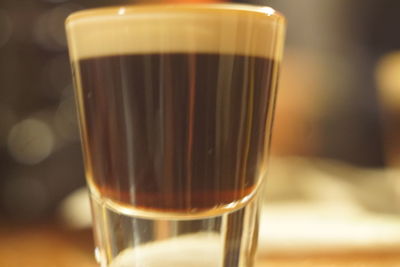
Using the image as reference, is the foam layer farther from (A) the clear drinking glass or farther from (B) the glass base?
(B) the glass base

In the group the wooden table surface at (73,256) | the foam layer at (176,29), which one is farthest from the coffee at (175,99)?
the wooden table surface at (73,256)

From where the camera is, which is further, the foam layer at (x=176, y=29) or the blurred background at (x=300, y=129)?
the blurred background at (x=300, y=129)

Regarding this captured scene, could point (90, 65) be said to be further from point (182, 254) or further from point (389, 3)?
point (389, 3)

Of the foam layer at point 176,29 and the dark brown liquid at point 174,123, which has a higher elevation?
the foam layer at point 176,29

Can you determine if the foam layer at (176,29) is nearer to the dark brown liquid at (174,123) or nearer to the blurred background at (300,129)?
the dark brown liquid at (174,123)

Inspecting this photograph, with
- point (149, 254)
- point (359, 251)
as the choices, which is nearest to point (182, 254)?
point (149, 254)

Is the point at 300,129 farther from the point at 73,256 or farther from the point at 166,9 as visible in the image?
the point at 166,9
